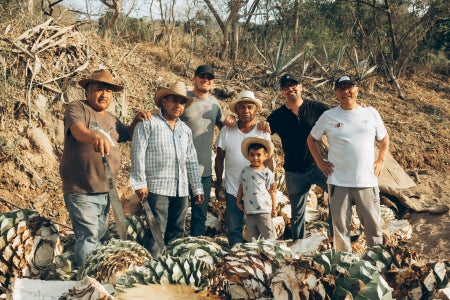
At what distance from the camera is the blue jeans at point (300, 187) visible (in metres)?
4.54

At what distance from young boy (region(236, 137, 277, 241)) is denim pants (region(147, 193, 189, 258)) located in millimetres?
561

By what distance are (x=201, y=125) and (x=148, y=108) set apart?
3325 mm

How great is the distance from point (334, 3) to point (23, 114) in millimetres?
11502

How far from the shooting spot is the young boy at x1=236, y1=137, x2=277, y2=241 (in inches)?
161

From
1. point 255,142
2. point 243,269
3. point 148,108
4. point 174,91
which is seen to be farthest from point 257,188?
point 148,108

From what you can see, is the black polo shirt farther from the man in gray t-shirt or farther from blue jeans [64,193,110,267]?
blue jeans [64,193,110,267]

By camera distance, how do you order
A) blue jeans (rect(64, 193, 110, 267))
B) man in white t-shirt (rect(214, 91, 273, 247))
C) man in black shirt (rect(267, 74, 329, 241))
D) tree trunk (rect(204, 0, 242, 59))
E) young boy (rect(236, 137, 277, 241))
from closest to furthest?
blue jeans (rect(64, 193, 110, 267)) → young boy (rect(236, 137, 277, 241)) → man in white t-shirt (rect(214, 91, 273, 247)) → man in black shirt (rect(267, 74, 329, 241)) → tree trunk (rect(204, 0, 242, 59))

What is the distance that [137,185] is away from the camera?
3.90 metres

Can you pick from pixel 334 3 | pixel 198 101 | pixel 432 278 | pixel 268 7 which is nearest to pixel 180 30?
pixel 268 7

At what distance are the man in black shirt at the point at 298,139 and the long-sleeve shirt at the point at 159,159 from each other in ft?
3.65

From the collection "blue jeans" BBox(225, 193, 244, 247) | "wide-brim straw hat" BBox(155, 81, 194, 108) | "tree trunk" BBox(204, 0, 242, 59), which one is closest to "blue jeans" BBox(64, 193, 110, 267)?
"wide-brim straw hat" BBox(155, 81, 194, 108)

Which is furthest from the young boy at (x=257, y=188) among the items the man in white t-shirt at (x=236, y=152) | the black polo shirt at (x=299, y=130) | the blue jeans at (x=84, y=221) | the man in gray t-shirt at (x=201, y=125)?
the blue jeans at (x=84, y=221)

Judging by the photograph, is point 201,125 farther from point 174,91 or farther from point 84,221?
point 84,221

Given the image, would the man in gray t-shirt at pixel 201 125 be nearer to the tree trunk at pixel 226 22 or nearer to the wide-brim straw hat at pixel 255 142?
the wide-brim straw hat at pixel 255 142
